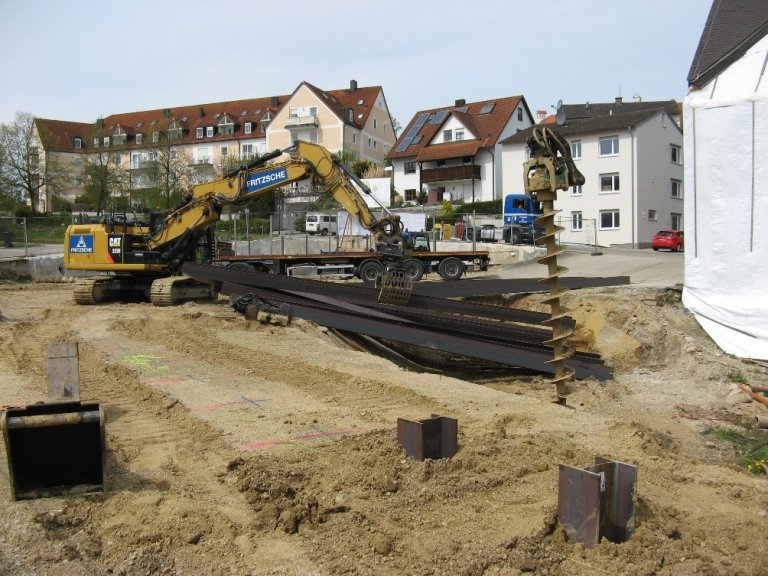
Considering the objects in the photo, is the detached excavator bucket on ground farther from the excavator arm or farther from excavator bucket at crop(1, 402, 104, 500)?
the excavator arm

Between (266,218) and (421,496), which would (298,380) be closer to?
(421,496)

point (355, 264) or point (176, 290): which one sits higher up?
point (355, 264)

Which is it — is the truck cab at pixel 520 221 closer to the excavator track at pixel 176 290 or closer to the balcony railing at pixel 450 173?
the balcony railing at pixel 450 173

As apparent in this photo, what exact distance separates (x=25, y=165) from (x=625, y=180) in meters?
39.8

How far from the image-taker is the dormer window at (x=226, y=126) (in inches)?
2726

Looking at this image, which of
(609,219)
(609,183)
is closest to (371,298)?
(609,219)

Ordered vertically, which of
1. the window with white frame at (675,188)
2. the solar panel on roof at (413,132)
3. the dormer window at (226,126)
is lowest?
the window with white frame at (675,188)

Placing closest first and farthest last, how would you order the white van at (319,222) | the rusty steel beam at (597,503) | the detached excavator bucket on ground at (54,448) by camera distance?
the rusty steel beam at (597,503)
the detached excavator bucket on ground at (54,448)
the white van at (319,222)

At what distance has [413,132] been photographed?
5728cm

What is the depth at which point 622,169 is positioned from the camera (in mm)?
41406

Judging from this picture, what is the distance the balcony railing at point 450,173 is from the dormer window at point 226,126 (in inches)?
961

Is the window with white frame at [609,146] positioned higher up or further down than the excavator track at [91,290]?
higher up

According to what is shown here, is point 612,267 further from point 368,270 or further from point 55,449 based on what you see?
point 55,449

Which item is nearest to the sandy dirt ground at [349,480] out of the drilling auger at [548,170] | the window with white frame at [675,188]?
the drilling auger at [548,170]
